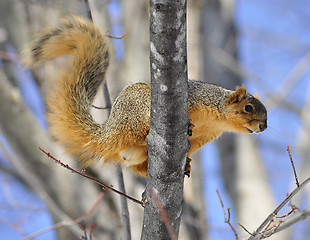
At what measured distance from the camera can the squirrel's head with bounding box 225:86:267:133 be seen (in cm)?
235

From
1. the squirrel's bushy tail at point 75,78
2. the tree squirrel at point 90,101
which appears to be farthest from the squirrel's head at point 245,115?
the squirrel's bushy tail at point 75,78

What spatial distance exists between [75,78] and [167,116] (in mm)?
1060

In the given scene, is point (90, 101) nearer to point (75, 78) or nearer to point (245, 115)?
point (75, 78)

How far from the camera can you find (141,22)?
4184 millimetres

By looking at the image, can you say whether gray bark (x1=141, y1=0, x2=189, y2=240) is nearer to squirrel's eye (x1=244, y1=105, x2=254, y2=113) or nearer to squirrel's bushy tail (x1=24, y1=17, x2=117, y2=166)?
squirrel's bushy tail (x1=24, y1=17, x2=117, y2=166)

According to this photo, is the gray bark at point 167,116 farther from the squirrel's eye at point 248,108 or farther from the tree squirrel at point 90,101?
the squirrel's eye at point 248,108

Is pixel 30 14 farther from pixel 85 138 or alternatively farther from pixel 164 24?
pixel 164 24

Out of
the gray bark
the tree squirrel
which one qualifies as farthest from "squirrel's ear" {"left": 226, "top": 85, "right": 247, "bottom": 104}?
the gray bark

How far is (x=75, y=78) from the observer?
2416 mm

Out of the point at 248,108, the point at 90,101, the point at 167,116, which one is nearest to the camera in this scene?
the point at 167,116

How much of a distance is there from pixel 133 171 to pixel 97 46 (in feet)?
2.46

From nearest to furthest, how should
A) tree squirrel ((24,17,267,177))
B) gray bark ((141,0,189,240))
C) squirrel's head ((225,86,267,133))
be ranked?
gray bark ((141,0,189,240)), tree squirrel ((24,17,267,177)), squirrel's head ((225,86,267,133))

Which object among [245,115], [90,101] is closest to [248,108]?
[245,115]

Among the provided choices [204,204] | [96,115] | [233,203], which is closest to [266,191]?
[233,203]
